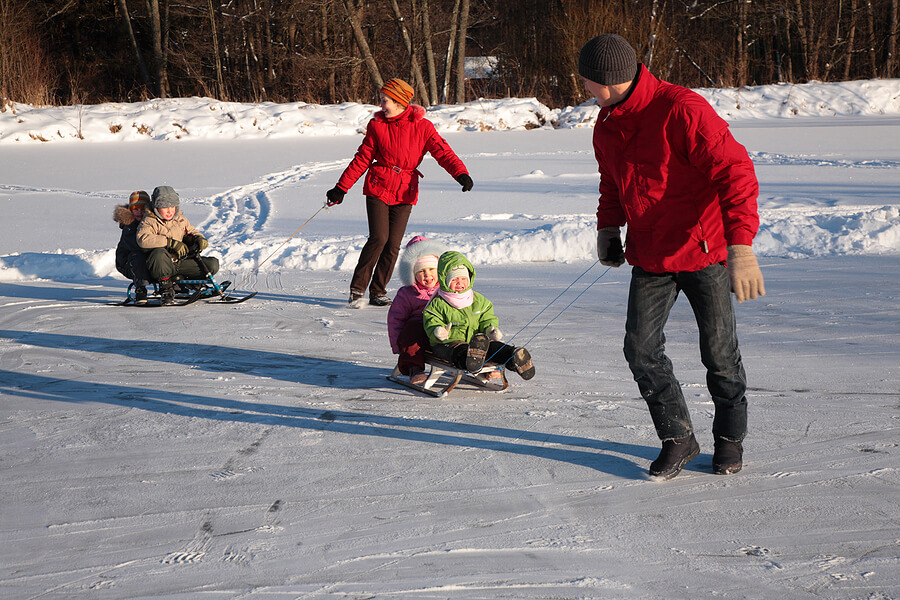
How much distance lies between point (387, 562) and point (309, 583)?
24cm

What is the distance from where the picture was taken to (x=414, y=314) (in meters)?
4.26

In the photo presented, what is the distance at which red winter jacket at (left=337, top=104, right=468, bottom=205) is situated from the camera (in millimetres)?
6004

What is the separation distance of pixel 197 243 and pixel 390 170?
1747 mm

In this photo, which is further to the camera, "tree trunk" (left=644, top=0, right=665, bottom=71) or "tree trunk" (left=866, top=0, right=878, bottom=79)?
"tree trunk" (left=866, top=0, right=878, bottom=79)

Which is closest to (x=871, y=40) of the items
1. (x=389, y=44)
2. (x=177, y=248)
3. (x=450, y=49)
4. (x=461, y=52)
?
(x=461, y=52)

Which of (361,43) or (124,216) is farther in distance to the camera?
(361,43)

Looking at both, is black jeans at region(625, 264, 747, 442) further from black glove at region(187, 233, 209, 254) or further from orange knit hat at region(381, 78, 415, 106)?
black glove at region(187, 233, 209, 254)

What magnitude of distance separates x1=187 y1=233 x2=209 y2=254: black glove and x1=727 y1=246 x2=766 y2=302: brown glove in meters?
4.97

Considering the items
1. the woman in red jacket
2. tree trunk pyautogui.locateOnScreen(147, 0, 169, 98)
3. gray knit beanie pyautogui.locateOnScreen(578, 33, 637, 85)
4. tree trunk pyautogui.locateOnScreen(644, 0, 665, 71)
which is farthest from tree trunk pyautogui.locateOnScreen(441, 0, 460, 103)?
gray knit beanie pyautogui.locateOnScreen(578, 33, 637, 85)

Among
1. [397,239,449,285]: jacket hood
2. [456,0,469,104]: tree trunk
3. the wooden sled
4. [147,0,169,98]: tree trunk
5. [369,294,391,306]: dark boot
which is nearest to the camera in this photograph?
the wooden sled

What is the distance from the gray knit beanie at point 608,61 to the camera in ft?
8.29

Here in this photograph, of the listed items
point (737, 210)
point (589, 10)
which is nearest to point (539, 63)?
point (589, 10)

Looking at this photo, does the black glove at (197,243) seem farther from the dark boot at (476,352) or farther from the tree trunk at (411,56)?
the tree trunk at (411,56)

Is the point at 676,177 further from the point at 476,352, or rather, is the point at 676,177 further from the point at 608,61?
the point at 476,352
